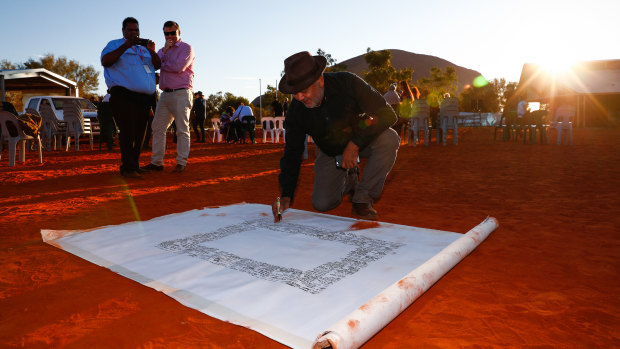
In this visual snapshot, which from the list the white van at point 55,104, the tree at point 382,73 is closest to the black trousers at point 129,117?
the white van at point 55,104

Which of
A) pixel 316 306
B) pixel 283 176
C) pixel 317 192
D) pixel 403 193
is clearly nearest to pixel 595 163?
pixel 403 193

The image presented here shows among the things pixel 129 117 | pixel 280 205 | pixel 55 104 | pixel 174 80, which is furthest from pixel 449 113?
pixel 55 104

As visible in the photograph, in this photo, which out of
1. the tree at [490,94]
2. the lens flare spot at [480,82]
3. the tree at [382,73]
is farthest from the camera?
the lens flare spot at [480,82]

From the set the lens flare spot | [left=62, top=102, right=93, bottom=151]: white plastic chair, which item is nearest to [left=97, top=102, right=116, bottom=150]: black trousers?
[left=62, top=102, right=93, bottom=151]: white plastic chair

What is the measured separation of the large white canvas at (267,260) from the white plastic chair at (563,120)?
10632 millimetres

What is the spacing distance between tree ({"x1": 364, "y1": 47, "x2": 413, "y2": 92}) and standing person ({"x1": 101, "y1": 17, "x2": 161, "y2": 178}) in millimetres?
31849

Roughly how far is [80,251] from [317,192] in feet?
6.01

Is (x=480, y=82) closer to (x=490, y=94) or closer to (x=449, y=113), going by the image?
(x=490, y=94)

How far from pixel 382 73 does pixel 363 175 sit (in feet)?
113

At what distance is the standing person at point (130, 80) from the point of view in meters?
4.84

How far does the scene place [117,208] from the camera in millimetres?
3785

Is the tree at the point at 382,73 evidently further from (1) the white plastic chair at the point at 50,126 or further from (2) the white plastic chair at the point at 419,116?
(1) the white plastic chair at the point at 50,126

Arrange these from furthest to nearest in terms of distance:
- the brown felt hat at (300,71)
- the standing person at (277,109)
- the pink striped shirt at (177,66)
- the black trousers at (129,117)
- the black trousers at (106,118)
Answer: the standing person at (277,109) < the black trousers at (106,118) < the pink striped shirt at (177,66) < the black trousers at (129,117) < the brown felt hat at (300,71)

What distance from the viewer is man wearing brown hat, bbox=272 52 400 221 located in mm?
2773
